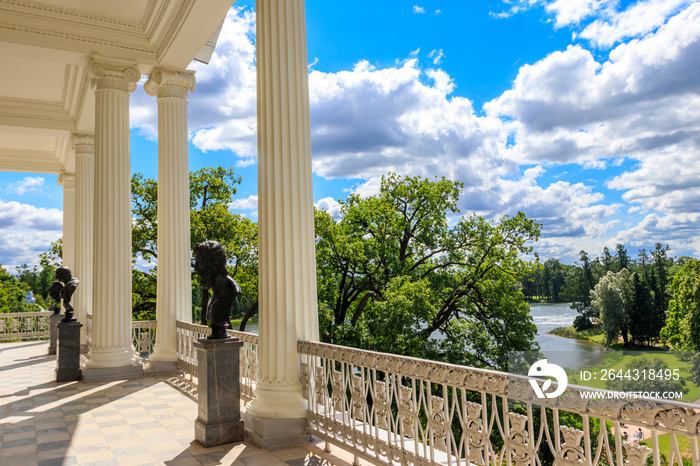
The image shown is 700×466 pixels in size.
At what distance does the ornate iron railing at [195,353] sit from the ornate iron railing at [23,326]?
15044mm

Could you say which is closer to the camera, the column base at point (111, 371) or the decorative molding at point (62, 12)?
the decorative molding at point (62, 12)

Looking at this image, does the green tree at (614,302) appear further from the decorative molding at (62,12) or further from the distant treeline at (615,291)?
the decorative molding at (62,12)

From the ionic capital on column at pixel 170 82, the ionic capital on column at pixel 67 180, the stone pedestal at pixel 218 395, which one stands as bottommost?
the stone pedestal at pixel 218 395

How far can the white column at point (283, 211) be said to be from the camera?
676 centimetres

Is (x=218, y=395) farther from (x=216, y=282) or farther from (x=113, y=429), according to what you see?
(x=113, y=429)

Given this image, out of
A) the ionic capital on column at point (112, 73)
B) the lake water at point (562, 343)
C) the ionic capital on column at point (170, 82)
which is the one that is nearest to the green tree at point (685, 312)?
the lake water at point (562, 343)

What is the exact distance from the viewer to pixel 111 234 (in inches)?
488

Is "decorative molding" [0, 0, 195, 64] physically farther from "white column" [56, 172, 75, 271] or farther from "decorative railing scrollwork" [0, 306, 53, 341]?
A: "decorative railing scrollwork" [0, 306, 53, 341]

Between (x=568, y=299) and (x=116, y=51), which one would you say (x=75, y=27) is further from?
(x=568, y=299)

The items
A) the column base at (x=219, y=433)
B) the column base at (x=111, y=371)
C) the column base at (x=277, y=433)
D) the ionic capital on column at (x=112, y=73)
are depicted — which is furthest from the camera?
the ionic capital on column at (x=112, y=73)

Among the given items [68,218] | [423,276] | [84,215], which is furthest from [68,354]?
[423,276]

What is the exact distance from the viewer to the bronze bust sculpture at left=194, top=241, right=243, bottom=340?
7086mm

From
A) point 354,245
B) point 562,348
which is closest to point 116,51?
point 354,245

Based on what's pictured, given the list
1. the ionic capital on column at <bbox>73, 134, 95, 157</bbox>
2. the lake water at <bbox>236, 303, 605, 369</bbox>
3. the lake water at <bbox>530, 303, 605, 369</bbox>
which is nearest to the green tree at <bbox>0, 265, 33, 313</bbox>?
the lake water at <bbox>236, 303, 605, 369</bbox>
